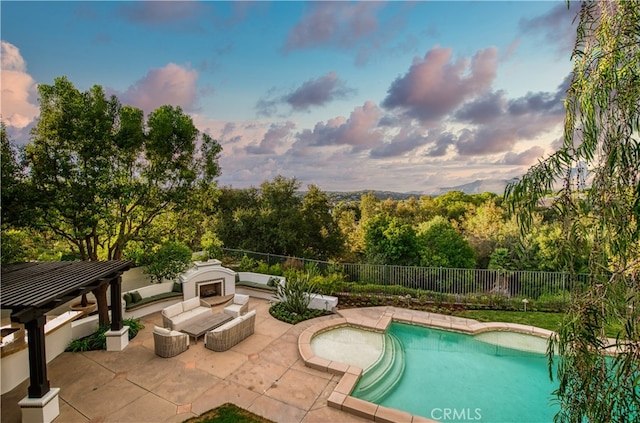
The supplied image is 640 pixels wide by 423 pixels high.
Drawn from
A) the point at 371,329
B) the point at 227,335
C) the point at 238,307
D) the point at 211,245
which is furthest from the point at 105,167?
the point at 371,329

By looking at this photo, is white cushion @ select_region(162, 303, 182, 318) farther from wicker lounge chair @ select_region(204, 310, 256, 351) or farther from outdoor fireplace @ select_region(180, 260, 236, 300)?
outdoor fireplace @ select_region(180, 260, 236, 300)

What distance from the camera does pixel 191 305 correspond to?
1009cm

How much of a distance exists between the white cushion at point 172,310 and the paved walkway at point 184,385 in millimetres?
847

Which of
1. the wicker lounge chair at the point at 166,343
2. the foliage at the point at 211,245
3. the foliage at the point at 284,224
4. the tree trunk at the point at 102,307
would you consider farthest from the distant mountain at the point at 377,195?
the wicker lounge chair at the point at 166,343

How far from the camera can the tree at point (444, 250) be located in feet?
55.0

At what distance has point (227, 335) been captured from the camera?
819 centimetres

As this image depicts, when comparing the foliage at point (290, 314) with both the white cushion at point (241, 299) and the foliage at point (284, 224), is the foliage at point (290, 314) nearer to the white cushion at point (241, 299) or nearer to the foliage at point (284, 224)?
the white cushion at point (241, 299)

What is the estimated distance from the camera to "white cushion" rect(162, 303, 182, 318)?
9172 millimetres

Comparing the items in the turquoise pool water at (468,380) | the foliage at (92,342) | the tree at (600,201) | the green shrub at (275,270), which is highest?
the tree at (600,201)

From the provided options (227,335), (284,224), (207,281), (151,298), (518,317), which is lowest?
(518,317)

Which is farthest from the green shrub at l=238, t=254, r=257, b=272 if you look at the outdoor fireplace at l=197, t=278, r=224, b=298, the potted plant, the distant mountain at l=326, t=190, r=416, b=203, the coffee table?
the distant mountain at l=326, t=190, r=416, b=203

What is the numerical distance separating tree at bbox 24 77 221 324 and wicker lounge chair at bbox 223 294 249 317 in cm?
351
